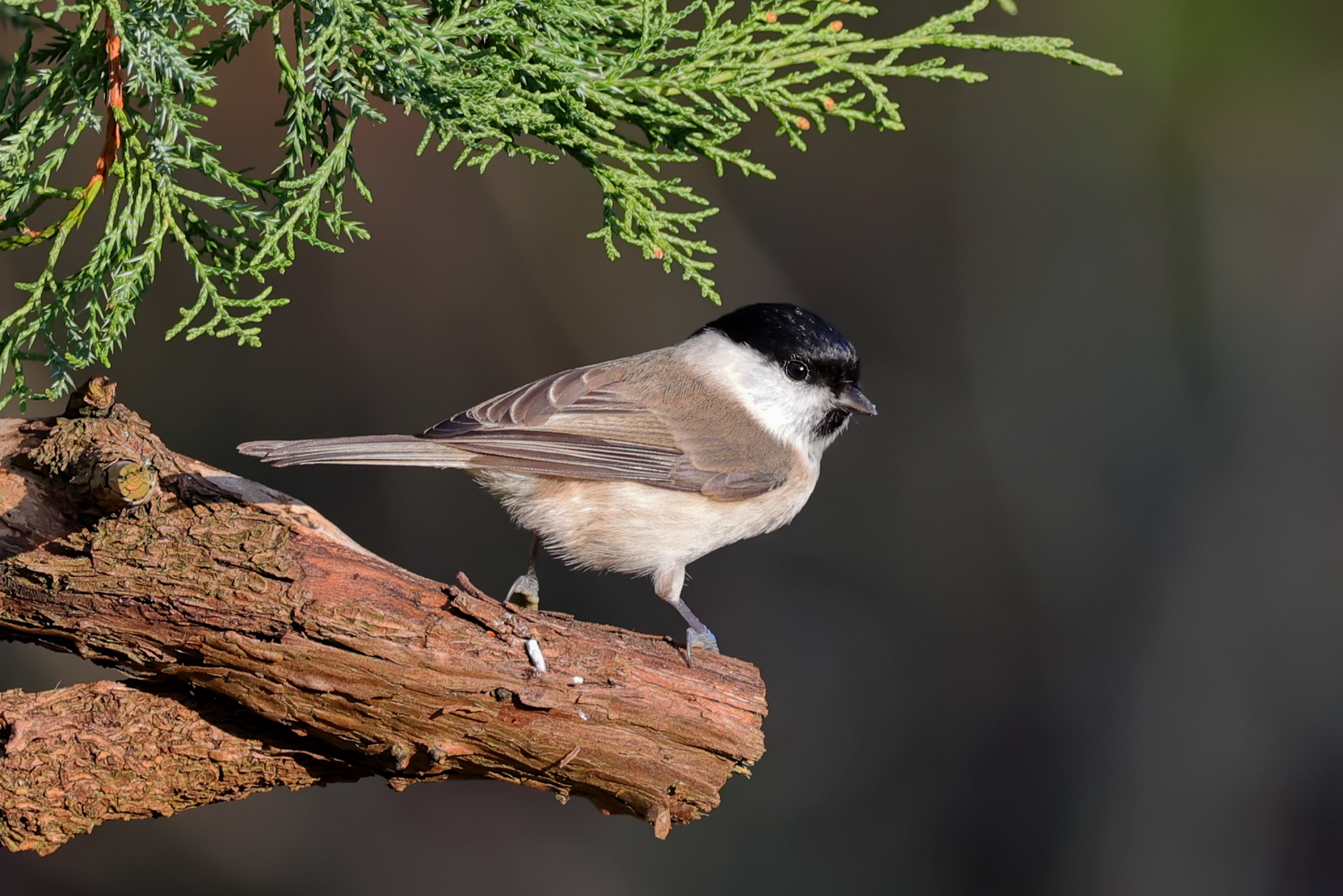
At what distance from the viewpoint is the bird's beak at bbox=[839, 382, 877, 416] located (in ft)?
Answer: 9.57

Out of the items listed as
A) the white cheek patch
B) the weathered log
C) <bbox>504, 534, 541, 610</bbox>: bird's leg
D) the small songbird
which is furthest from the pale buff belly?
the weathered log

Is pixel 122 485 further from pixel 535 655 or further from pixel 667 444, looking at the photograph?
pixel 667 444

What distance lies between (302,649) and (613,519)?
2.95ft

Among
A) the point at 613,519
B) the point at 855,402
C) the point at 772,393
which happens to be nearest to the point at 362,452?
the point at 613,519

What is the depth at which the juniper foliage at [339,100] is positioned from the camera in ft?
6.14

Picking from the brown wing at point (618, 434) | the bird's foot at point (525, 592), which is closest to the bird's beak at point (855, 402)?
the brown wing at point (618, 434)

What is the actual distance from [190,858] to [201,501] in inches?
123

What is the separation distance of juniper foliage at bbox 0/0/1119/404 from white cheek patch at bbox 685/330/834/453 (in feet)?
2.33

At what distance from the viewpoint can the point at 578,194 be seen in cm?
518

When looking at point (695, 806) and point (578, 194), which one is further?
point (578, 194)

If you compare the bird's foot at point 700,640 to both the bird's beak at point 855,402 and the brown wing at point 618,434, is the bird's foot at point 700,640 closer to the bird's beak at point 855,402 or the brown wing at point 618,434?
the brown wing at point 618,434

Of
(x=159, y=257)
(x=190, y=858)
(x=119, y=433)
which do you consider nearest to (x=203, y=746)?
(x=119, y=433)

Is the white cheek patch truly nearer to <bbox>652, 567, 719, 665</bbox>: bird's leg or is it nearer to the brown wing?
the brown wing

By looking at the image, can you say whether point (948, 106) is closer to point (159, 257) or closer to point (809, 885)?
point (809, 885)
